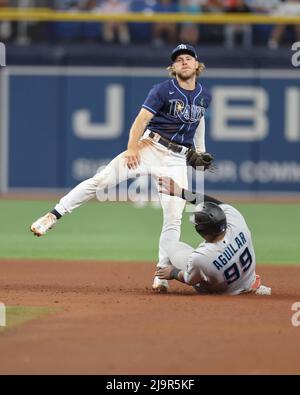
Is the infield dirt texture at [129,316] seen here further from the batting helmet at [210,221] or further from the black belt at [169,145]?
the black belt at [169,145]

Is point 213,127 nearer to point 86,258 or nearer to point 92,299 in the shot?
point 86,258

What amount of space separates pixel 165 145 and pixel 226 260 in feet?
4.69

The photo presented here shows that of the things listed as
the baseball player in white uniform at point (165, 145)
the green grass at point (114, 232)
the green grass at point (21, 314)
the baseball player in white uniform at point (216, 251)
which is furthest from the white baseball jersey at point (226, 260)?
the green grass at point (114, 232)

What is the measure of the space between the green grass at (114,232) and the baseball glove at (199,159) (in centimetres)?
314

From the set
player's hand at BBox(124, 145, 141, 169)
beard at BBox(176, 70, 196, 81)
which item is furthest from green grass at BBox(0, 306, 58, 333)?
beard at BBox(176, 70, 196, 81)

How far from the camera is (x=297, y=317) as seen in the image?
296 inches

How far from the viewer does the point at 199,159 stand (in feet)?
29.2

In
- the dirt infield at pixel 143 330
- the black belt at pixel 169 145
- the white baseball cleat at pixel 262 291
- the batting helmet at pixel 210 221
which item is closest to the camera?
the dirt infield at pixel 143 330

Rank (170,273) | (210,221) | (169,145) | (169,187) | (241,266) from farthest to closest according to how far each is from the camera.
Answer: (169,145) < (170,273) < (169,187) < (241,266) < (210,221)

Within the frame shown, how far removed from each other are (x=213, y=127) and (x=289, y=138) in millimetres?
1580

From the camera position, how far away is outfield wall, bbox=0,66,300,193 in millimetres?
21062

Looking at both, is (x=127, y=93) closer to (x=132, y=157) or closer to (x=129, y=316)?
(x=132, y=157)

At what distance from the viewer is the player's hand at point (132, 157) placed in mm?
8758

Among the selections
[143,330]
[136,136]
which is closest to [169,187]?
[136,136]
